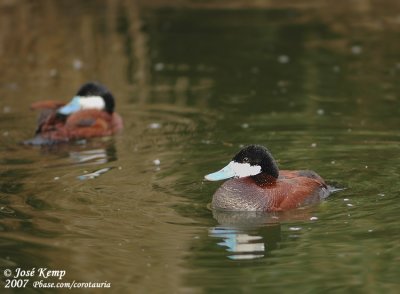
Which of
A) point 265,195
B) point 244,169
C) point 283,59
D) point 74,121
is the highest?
point 283,59

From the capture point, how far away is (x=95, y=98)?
13.1 meters

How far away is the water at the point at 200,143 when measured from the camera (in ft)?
25.1

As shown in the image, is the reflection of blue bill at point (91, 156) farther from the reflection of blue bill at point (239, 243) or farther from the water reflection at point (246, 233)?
the reflection of blue bill at point (239, 243)

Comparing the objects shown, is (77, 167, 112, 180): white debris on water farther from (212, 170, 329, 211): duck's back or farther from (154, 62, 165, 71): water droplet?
(154, 62, 165, 71): water droplet

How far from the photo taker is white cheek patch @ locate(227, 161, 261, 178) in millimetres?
8820

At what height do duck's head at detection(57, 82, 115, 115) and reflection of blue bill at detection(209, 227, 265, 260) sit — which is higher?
duck's head at detection(57, 82, 115, 115)

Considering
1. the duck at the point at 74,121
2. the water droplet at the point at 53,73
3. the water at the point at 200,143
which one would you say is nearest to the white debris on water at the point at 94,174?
the water at the point at 200,143

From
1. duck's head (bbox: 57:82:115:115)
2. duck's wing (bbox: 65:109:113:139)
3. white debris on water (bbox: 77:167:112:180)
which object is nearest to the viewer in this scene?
white debris on water (bbox: 77:167:112:180)

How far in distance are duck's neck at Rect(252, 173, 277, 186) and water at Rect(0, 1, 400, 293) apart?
36 centimetres

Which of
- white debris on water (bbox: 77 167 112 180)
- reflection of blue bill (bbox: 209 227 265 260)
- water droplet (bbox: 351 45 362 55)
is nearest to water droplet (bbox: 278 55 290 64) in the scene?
water droplet (bbox: 351 45 362 55)

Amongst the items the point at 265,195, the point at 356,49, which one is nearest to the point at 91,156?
the point at 265,195

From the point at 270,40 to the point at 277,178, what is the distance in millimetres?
9142

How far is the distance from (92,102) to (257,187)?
4.87m

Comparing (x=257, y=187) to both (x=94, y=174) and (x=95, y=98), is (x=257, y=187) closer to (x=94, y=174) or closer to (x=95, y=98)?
(x=94, y=174)
